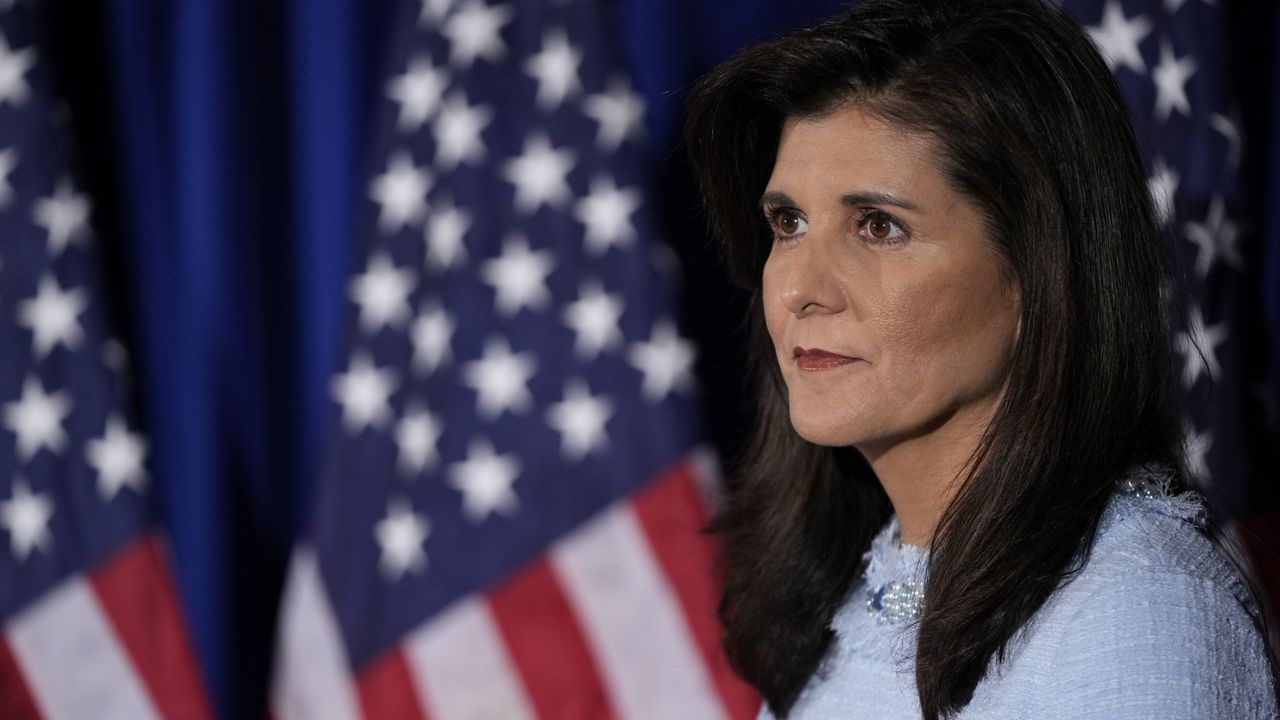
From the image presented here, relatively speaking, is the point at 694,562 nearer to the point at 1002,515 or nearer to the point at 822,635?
Answer: the point at 822,635

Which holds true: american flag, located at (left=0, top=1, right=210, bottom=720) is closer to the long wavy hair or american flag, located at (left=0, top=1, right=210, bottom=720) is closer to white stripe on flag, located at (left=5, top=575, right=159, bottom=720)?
white stripe on flag, located at (left=5, top=575, right=159, bottom=720)

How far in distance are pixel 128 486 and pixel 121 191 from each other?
497mm

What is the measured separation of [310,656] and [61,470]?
1.61ft

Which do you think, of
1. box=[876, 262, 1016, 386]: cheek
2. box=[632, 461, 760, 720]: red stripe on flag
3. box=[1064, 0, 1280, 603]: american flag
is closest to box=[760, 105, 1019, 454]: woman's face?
box=[876, 262, 1016, 386]: cheek

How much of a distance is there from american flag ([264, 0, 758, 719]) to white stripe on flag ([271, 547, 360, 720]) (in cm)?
2

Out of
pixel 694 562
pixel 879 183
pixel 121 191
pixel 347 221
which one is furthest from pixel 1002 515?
pixel 121 191

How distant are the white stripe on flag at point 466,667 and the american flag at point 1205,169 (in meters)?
1.08

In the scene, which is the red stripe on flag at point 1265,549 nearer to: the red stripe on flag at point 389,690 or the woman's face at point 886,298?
the woman's face at point 886,298

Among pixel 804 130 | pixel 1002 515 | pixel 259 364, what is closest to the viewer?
pixel 1002 515

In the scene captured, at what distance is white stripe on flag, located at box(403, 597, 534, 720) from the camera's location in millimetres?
2049

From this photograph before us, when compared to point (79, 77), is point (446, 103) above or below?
below

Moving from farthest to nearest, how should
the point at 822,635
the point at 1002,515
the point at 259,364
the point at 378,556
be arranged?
1. the point at 259,364
2. the point at 378,556
3. the point at 822,635
4. the point at 1002,515

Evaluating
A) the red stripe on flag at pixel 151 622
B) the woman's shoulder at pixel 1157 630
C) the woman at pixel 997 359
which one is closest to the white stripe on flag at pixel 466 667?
the red stripe on flag at pixel 151 622

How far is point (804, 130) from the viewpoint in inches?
45.9
